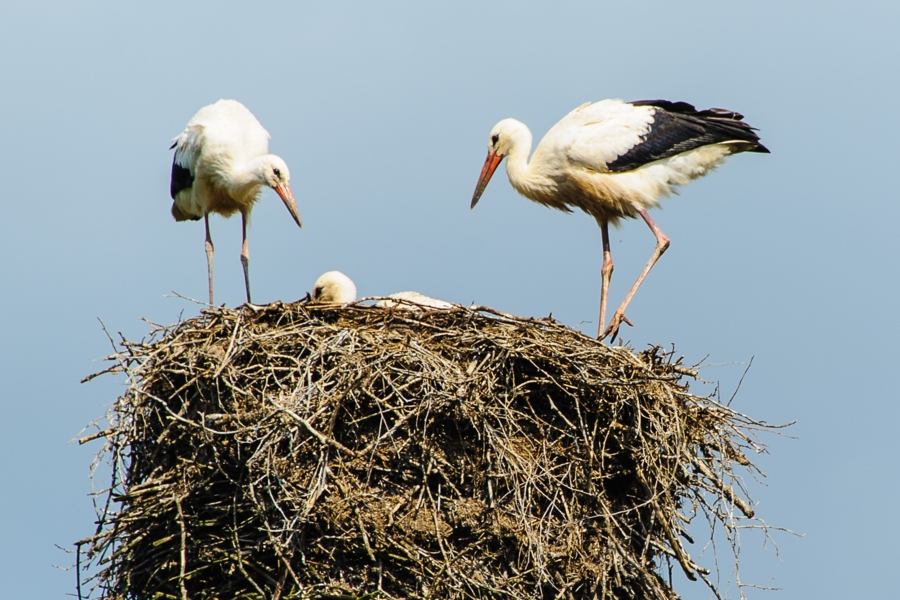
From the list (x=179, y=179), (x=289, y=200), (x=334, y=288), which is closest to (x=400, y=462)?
(x=334, y=288)

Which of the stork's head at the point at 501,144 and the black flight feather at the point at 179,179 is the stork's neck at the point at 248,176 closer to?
the black flight feather at the point at 179,179

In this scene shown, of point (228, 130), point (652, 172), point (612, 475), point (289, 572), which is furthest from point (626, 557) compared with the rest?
point (228, 130)

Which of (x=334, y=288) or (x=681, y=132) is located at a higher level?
(x=681, y=132)

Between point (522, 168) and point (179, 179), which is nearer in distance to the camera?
point (522, 168)

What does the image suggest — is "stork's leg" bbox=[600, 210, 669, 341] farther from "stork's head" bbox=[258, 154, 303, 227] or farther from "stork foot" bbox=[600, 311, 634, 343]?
"stork's head" bbox=[258, 154, 303, 227]

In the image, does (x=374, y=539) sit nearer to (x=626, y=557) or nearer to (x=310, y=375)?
(x=310, y=375)

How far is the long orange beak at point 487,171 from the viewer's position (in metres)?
9.44

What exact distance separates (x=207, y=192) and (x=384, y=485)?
13.6 ft

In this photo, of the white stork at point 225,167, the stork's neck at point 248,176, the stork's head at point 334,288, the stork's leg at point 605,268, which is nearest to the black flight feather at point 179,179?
the white stork at point 225,167

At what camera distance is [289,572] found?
585 cm

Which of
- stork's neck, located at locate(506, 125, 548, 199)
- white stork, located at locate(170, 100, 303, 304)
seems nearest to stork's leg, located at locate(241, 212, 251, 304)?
white stork, located at locate(170, 100, 303, 304)

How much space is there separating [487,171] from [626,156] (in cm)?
122

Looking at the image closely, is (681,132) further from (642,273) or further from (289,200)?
(289,200)

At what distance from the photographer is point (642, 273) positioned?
8867 millimetres
